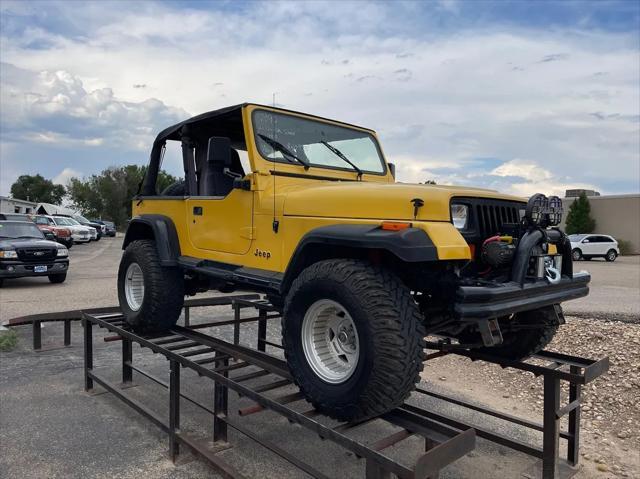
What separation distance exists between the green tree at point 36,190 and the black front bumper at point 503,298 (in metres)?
89.0

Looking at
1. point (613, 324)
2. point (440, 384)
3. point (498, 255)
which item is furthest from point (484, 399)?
point (498, 255)

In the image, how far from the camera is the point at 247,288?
3701mm

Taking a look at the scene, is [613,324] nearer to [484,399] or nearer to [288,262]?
[484,399]

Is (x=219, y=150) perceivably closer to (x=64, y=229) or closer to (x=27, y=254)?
(x=27, y=254)

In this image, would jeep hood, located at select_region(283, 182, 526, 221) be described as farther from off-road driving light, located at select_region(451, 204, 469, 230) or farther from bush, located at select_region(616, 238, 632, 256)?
bush, located at select_region(616, 238, 632, 256)

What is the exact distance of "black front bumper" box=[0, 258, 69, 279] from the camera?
11.0 metres

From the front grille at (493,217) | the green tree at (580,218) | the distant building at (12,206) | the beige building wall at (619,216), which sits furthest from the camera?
the distant building at (12,206)

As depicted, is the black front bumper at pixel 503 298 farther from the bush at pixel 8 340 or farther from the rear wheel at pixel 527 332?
the bush at pixel 8 340

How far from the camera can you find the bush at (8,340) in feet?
20.8

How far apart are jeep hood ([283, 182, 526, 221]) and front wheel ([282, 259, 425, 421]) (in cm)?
33

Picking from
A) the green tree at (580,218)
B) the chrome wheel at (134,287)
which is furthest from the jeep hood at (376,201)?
the green tree at (580,218)

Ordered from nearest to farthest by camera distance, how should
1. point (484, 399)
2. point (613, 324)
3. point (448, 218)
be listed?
point (448, 218) → point (484, 399) → point (613, 324)

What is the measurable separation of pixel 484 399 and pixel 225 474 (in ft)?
Answer: 9.78

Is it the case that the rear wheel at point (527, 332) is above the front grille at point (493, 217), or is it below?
below
